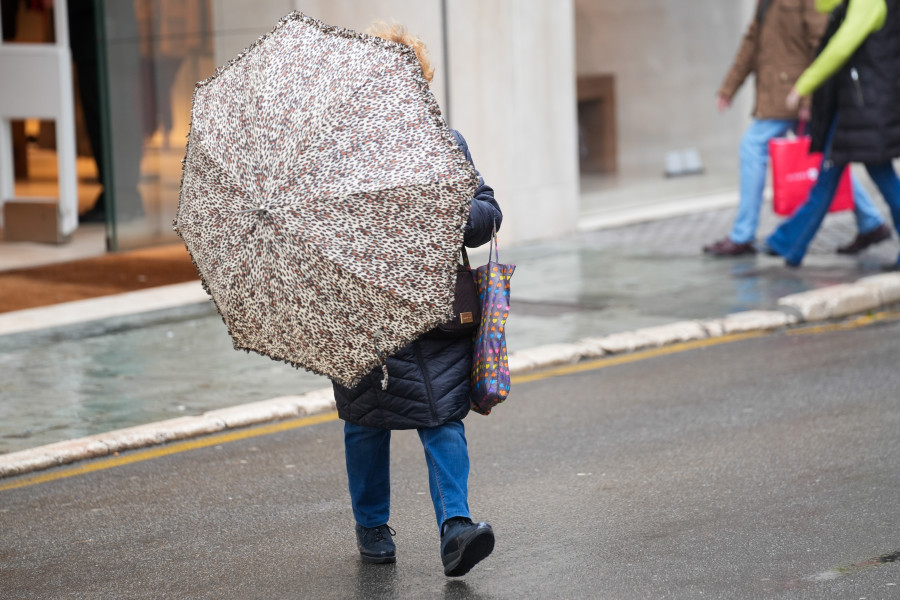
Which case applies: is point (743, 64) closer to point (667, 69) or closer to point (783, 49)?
point (783, 49)

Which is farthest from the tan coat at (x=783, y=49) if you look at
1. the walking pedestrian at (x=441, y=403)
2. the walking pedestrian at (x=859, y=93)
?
the walking pedestrian at (x=441, y=403)

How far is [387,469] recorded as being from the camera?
4684 mm

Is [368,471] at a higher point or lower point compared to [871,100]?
lower

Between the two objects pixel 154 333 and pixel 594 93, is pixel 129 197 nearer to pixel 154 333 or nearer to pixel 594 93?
pixel 154 333

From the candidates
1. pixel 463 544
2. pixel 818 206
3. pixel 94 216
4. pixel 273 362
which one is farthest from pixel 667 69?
pixel 463 544

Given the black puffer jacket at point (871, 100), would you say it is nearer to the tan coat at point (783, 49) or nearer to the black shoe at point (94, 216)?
the tan coat at point (783, 49)

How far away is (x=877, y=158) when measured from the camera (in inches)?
377

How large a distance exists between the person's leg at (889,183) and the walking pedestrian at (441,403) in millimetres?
6083

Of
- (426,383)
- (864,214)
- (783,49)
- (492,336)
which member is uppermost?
(783,49)

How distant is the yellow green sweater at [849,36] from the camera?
952cm

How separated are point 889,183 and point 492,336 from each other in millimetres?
6350

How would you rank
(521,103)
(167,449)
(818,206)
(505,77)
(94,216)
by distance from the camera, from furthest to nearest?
(94,216) < (521,103) < (505,77) < (818,206) < (167,449)

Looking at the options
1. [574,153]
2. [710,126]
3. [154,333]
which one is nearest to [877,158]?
[574,153]

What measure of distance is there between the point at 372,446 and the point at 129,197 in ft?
26.0
